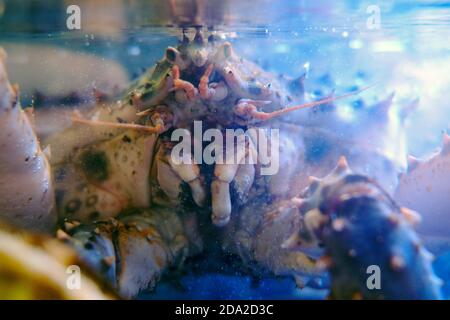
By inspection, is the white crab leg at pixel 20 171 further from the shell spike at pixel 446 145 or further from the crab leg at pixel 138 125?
the shell spike at pixel 446 145

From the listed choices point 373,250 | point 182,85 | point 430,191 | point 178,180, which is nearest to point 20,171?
point 178,180

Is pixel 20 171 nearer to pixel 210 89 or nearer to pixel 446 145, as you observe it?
pixel 210 89

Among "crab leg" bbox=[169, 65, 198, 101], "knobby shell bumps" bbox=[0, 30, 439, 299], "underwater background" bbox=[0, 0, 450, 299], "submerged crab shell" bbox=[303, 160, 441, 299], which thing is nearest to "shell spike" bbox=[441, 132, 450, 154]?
"knobby shell bumps" bbox=[0, 30, 439, 299]

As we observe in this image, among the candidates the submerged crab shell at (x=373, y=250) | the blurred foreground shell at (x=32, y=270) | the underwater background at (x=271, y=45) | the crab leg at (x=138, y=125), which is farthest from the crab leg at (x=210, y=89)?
the blurred foreground shell at (x=32, y=270)

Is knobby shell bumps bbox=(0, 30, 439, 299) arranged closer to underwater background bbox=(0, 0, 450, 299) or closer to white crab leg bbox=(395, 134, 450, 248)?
white crab leg bbox=(395, 134, 450, 248)

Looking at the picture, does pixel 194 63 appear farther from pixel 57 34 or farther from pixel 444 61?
pixel 444 61

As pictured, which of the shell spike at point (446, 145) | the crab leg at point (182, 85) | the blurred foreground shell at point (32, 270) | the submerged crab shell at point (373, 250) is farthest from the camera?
the shell spike at point (446, 145)
